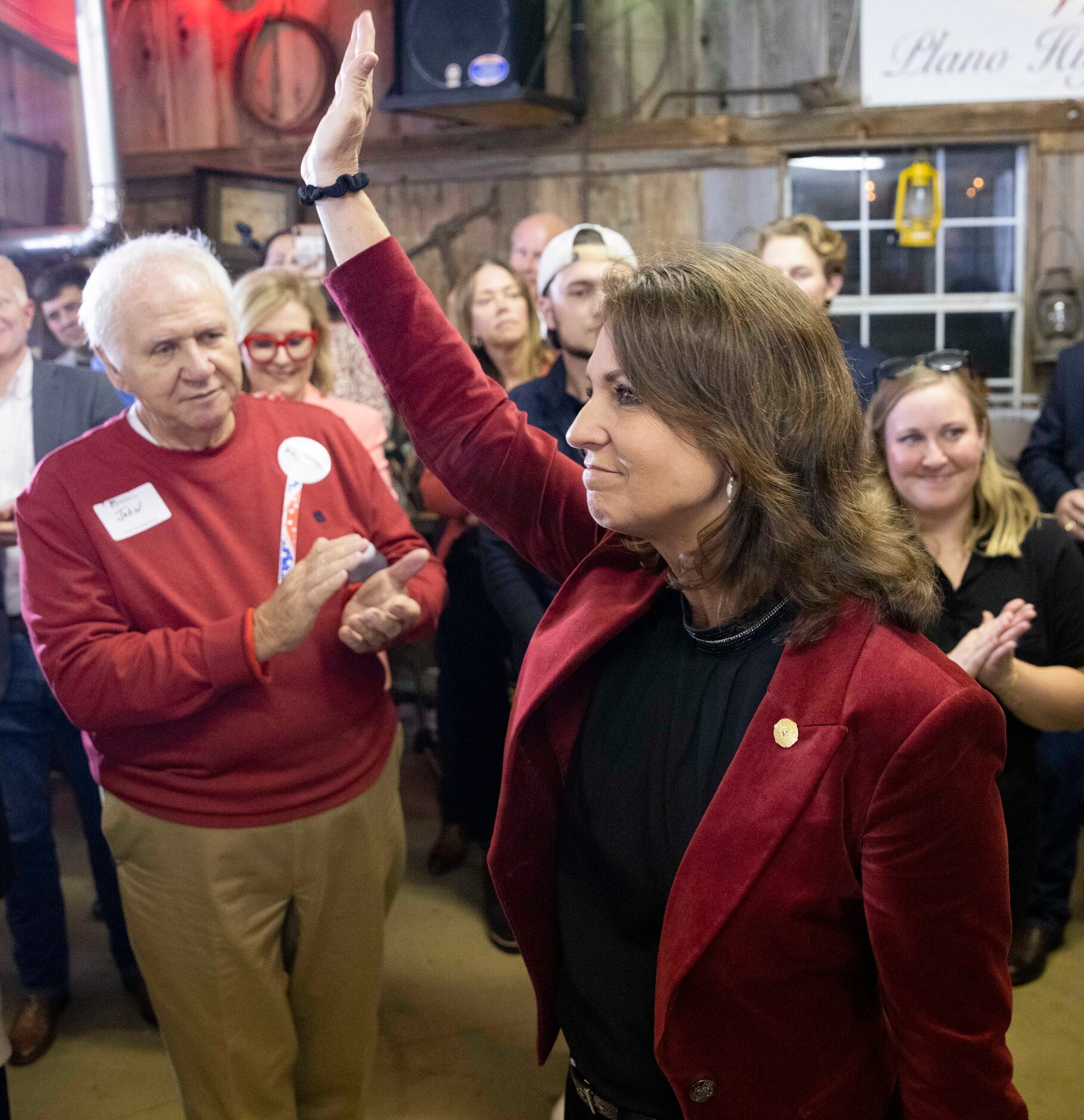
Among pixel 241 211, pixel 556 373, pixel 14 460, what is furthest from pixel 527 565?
pixel 241 211

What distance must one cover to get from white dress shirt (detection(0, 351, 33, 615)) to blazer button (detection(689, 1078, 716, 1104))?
2.05 meters

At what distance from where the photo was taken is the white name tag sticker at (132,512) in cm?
173

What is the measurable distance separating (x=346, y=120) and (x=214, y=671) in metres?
0.85

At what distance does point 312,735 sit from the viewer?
70.7 inches

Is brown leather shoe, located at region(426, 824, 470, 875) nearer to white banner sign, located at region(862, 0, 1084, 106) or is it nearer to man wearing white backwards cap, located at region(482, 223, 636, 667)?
man wearing white backwards cap, located at region(482, 223, 636, 667)

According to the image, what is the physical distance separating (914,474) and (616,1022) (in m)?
1.34

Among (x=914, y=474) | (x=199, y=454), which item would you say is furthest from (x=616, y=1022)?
(x=914, y=474)

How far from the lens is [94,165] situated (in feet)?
13.3

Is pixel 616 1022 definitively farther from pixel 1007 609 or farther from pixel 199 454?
pixel 199 454

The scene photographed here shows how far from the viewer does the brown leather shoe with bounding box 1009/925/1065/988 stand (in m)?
2.74

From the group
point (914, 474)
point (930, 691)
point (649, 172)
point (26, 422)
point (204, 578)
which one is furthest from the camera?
point (649, 172)

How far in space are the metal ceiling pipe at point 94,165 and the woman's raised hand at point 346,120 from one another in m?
3.08

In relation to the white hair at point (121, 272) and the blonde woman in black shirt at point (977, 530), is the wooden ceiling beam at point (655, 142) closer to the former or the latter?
the blonde woman in black shirt at point (977, 530)

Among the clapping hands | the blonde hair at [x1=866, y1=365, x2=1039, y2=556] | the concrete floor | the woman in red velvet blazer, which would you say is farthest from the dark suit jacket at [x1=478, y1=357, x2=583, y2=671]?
the woman in red velvet blazer
